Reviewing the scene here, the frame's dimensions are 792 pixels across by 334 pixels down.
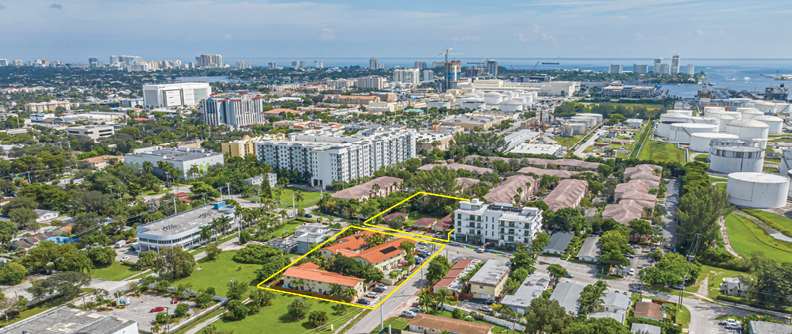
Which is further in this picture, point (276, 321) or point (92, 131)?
point (92, 131)

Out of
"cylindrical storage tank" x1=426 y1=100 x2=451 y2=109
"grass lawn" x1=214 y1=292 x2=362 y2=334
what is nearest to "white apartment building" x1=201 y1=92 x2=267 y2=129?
"cylindrical storage tank" x1=426 y1=100 x2=451 y2=109

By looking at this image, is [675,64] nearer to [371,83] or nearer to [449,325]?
[371,83]

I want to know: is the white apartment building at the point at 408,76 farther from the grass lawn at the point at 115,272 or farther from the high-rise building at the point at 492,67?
the grass lawn at the point at 115,272

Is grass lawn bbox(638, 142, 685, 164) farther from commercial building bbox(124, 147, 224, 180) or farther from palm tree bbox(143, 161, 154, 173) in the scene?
palm tree bbox(143, 161, 154, 173)

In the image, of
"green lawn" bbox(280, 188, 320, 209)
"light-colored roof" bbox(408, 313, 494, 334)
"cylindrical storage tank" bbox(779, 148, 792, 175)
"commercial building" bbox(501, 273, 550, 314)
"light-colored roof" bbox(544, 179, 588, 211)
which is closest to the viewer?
"light-colored roof" bbox(408, 313, 494, 334)

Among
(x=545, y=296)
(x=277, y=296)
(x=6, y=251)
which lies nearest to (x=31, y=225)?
(x=6, y=251)

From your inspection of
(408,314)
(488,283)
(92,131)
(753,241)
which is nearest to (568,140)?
(753,241)

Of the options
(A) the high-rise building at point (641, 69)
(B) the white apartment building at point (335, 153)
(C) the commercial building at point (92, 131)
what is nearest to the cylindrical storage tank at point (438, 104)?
(B) the white apartment building at point (335, 153)
